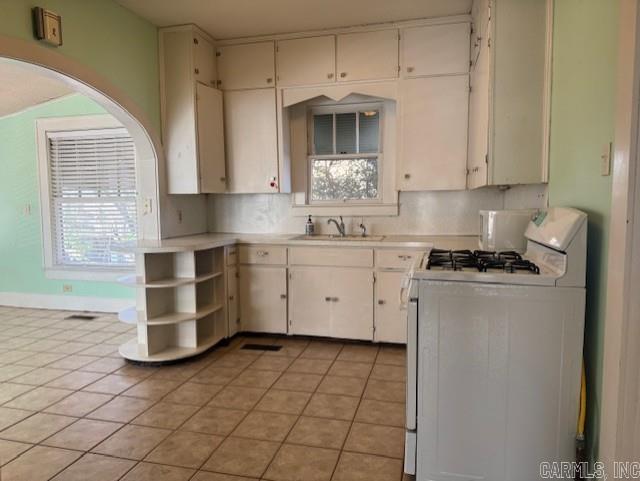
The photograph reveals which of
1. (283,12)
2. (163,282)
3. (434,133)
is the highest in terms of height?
(283,12)

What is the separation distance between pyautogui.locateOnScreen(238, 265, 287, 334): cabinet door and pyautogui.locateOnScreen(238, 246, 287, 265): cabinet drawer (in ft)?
0.18

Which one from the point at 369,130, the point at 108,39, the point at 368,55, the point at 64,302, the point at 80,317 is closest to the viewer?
the point at 108,39

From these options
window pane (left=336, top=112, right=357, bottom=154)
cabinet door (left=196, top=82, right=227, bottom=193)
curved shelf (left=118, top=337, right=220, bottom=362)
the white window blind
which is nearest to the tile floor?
curved shelf (left=118, top=337, right=220, bottom=362)

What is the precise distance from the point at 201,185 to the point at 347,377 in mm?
2011

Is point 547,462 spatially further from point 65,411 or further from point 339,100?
point 339,100

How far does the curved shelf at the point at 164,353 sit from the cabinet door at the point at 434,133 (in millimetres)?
2134

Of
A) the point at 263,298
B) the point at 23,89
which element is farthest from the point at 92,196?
the point at 263,298

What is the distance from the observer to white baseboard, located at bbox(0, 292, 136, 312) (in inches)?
191

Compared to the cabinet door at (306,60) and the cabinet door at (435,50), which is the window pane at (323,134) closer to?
the cabinet door at (306,60)

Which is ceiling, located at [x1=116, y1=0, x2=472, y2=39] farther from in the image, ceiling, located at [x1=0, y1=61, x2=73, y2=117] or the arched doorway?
ceiling, located at [x1=0, y1=61, x2=73, y2=117]

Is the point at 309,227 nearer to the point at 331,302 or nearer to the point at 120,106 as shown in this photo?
the point at 331,302

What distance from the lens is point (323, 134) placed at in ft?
13.8

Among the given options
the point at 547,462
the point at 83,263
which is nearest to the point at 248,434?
the point at 547,462

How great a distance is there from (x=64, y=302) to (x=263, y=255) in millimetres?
2768
